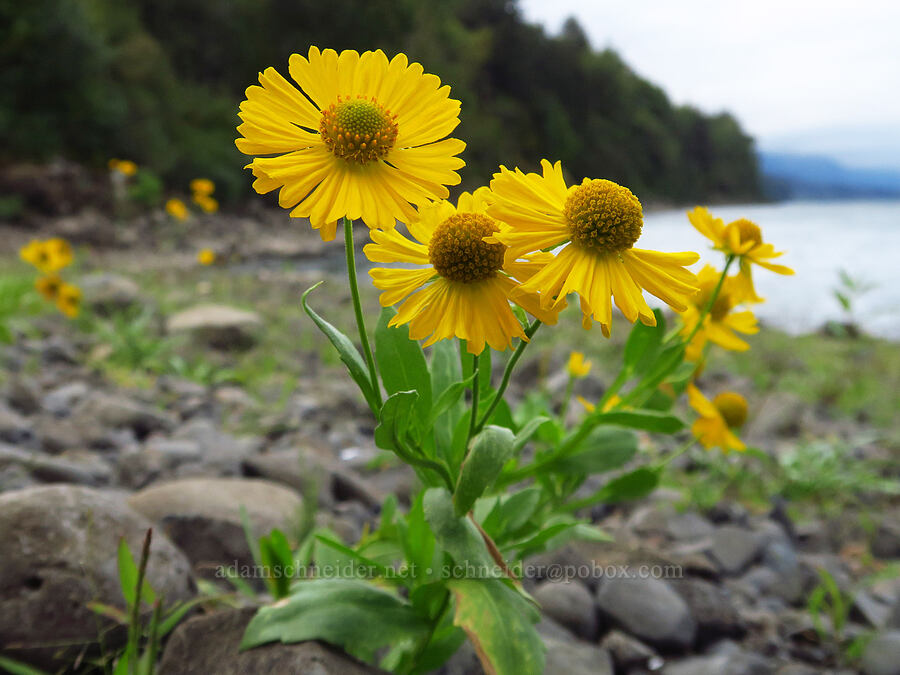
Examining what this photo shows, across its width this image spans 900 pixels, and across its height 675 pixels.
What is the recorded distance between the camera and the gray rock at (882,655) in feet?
5.01

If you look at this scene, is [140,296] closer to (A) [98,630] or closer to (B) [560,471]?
(A) [98,630]

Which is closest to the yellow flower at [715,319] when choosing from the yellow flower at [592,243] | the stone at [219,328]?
the yellow flower at [592,243]

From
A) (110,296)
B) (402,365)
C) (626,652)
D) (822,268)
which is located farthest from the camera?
(822,268)

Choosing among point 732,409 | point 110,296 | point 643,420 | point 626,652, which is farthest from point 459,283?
point 110,296

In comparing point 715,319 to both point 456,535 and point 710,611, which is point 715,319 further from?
point 710,611

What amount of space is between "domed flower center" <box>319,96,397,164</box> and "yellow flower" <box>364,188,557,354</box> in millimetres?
107

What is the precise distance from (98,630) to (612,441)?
1073 millimetres

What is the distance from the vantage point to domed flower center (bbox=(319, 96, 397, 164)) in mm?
881

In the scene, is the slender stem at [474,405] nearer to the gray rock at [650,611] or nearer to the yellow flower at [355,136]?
the yellow flower at [355,136]

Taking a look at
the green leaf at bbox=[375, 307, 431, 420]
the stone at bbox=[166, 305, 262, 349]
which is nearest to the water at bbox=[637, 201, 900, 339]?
the stone at bbox=[166, 305, 262, 349]

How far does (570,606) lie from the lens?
1.73 m

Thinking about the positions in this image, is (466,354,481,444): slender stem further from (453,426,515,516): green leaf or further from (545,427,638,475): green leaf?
(545,427,638,475): green leaf

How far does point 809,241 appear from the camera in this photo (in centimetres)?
1153

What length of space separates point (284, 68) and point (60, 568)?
2387 cm
